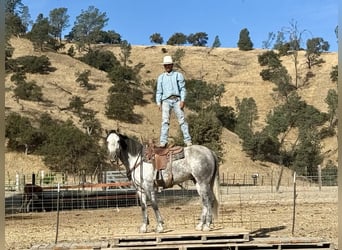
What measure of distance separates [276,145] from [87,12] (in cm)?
4797

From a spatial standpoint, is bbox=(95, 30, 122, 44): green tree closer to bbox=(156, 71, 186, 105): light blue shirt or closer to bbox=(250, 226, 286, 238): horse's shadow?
bbox=(250, 226, 286, 238): horse's shadow

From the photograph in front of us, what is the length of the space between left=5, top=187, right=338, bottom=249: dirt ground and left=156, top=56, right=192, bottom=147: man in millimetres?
1751

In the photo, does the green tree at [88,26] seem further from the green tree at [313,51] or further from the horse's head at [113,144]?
the horse's head at [113,144]

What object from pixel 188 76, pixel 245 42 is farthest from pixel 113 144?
pixel 245 42

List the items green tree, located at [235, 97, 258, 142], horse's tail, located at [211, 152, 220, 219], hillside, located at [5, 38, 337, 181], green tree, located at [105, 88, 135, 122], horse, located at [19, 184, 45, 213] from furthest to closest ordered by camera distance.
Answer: green tree, located at [235, 97, 258, 142]
green tree, located at [105, 88, 135, 122]
hillside, located at [5, 38, 337, 181]
horse, located at [19, 184, 45, 213]
horse's tail, located at [211, 152, 220, 219]

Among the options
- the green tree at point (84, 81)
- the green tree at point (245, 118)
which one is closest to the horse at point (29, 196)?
the green tree at point (245, 118)

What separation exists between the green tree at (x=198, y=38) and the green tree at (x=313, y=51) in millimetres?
31818

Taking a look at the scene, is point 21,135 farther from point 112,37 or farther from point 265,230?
point 112,37

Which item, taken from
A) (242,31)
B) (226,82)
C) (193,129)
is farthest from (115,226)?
(242,31)

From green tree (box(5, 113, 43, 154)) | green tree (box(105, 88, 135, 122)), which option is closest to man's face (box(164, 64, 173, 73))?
green tree (box(5, 113, 43, 154))

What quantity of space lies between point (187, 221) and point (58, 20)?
78.1 m

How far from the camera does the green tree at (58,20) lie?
8550cm

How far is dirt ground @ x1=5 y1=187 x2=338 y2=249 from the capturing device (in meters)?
11.6

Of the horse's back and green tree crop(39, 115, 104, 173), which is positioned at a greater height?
green tree crop(39, 115, 104, 173)
